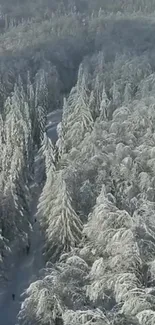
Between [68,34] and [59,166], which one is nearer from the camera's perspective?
[59,166]

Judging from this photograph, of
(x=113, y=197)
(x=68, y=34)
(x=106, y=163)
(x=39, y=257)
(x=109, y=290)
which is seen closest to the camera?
(x=109, y=290)

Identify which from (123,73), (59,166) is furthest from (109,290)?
(123,73)

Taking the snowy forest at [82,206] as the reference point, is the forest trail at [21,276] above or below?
below

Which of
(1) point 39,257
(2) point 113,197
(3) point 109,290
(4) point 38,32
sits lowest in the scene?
(1) point 39,257

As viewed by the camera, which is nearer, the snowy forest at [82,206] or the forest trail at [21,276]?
the snowy forest at [82,206]

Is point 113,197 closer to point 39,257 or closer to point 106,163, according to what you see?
point 106,163

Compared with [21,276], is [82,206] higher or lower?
higher

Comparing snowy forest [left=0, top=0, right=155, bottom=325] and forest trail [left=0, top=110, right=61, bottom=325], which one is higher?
snowy forest [left=0, top=0, right=155, bottom=325]

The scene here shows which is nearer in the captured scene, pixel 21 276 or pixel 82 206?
pixel 82 206
